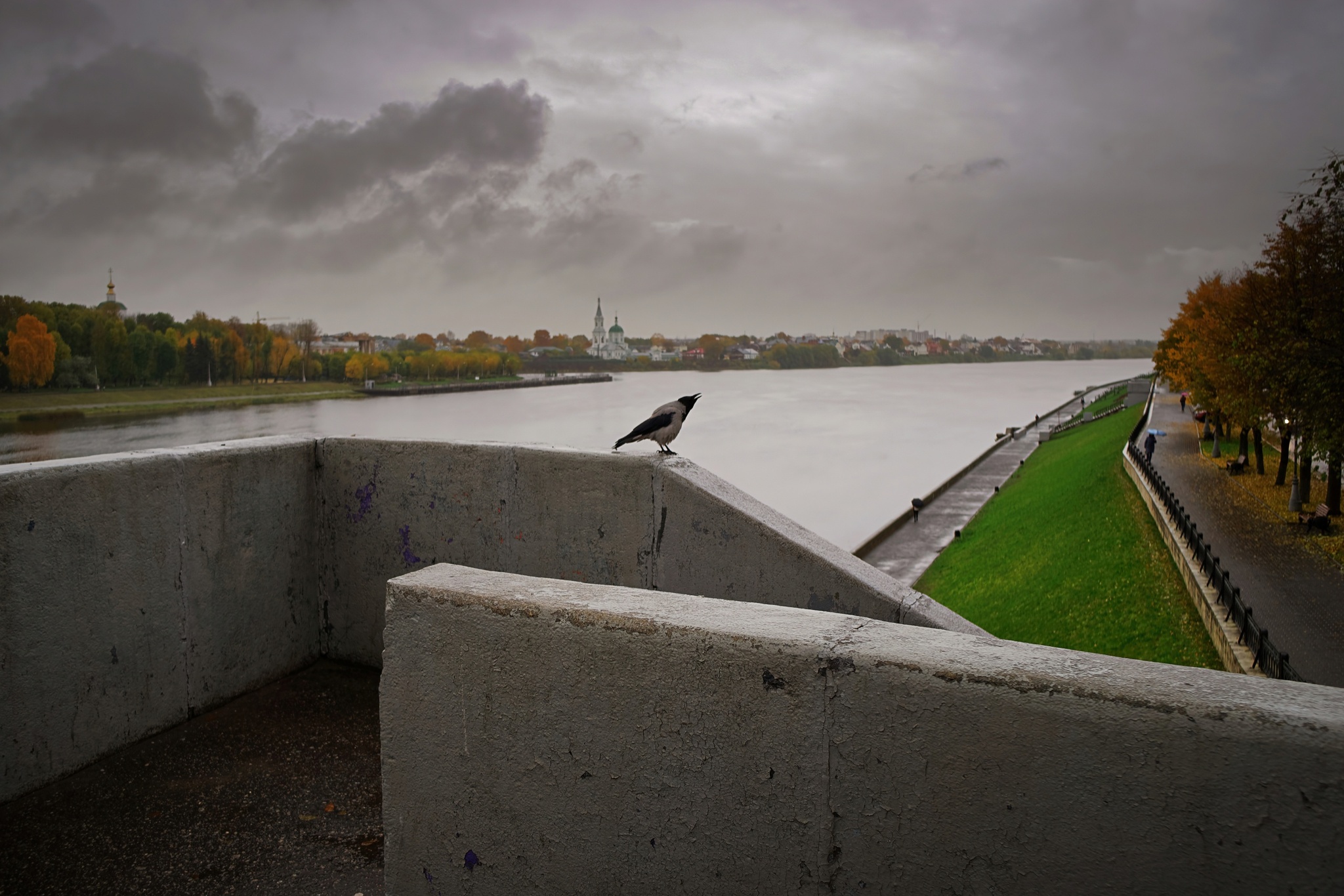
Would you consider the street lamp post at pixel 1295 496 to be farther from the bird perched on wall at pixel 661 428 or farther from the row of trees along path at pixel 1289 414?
the bird perched on wall at pixel 661 428

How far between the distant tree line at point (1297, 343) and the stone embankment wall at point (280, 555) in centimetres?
1750

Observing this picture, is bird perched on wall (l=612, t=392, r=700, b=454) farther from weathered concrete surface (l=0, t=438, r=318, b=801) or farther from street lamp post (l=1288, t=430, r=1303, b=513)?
street lamp post (l=1288, t=430, r=1303, b=513)

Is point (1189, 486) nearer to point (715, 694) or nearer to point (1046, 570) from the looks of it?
point (1046, 570)

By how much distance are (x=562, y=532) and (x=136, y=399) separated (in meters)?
62.8

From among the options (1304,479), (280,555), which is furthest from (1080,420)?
(280,555)

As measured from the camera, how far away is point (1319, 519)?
751 inches

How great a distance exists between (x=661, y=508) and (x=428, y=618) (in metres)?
2.29

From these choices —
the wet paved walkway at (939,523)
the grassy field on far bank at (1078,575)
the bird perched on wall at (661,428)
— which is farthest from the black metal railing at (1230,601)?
the bird perched on wall at (661,428)

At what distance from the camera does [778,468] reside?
56781mm

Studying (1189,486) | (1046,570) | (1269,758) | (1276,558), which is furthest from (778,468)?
(1269,758)

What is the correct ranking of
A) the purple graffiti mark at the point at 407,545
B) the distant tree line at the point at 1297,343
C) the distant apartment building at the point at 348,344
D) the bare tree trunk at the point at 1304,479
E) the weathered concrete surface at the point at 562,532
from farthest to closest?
the distant apartment building at the point at 348,344 → the bare tree trunk at the point at 1304,479 → the distant tree line at the point at 1297,343 → the purple graffiti mark at the point at 407,545 → the weathered concrete surface at the point at 562,532

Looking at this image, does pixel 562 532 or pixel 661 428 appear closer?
pixel 562 532

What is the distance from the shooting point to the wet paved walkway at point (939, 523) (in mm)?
27531

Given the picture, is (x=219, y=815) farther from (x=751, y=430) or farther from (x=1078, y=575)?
(x=751, y=430)
